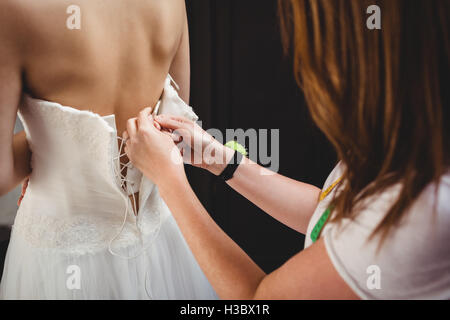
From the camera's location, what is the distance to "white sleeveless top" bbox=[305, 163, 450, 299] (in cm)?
42

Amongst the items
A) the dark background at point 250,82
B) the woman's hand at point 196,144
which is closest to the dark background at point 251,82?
the dark background at point 250,82

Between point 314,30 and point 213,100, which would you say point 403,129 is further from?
point 213,100

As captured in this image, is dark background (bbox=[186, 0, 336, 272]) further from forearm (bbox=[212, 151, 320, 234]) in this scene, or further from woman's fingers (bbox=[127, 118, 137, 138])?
woman's fingers (bbox=[127, 118, 137, 138])

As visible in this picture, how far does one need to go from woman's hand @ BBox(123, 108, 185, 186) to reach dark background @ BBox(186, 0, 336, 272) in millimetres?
691

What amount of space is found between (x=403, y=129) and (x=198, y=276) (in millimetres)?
604

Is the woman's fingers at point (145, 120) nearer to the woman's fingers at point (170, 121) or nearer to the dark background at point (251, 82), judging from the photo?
the woman's fingers at point (170, 121)

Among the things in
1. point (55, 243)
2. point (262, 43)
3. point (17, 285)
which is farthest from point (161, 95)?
point (262, 43)

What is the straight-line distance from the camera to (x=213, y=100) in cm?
135

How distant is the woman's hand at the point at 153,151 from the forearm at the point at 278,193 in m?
0.23

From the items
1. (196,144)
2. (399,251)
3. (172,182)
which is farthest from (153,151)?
(399,251)

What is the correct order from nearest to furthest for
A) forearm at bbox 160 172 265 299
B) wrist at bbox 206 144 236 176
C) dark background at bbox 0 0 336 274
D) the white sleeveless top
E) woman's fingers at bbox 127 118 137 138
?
the white sleeveless top, forearm at bbox 160 172 265 299, woman's fingers at bbox 127 118 137 138, wrist at bbox 206 144 236 176, dark background at bbox 0 0 336 274

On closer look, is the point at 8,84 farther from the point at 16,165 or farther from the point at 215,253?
the point at 215,253

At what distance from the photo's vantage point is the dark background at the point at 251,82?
1.23m

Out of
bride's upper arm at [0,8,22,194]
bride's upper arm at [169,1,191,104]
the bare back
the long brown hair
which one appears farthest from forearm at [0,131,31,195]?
the long brown hair
